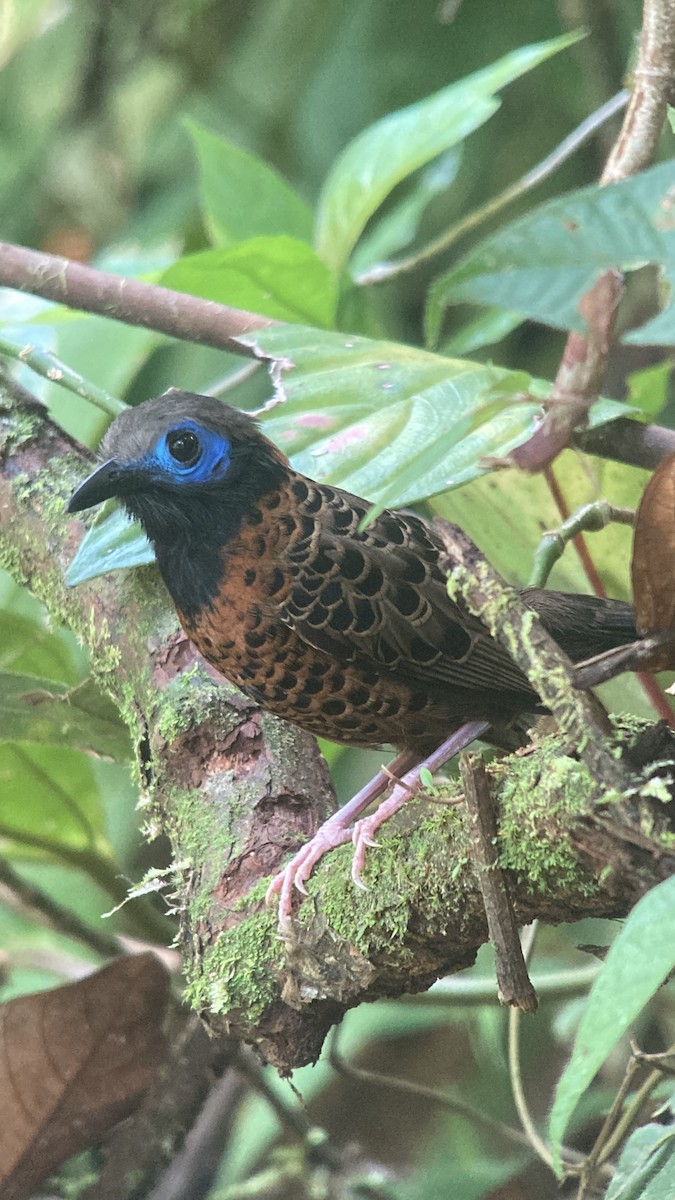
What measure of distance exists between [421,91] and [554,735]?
2980 millimetres

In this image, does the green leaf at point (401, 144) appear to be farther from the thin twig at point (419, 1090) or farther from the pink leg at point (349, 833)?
the thin twig at point (419, 1090)

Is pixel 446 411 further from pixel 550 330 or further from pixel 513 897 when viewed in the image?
pixel 550 330

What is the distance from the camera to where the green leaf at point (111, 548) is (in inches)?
76.5

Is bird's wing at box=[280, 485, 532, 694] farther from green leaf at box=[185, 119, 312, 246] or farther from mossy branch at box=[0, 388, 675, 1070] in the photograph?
green leaf at box=[185, 119, 312, 246]

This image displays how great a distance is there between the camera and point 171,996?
7.54 feet

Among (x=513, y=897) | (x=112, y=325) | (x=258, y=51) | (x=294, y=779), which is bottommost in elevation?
(x=513, y=897)

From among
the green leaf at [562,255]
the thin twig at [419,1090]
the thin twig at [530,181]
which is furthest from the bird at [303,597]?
the green leaf at [562,255]

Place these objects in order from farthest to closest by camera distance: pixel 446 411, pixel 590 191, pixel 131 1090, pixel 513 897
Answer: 1. pixel 131 1090
2. pixel 513 897
3. pixel 446 411
4. pixel 590 191

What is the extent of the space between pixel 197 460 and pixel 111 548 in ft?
0.72

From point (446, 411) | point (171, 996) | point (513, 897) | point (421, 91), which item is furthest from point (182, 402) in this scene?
point (421, 91)

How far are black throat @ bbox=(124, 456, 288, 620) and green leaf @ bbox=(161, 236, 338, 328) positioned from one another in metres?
0.49

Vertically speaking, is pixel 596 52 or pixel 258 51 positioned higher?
pixel 258 51

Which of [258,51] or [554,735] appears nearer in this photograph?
[554,735]

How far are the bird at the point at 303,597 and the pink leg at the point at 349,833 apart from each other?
0.4 inches
